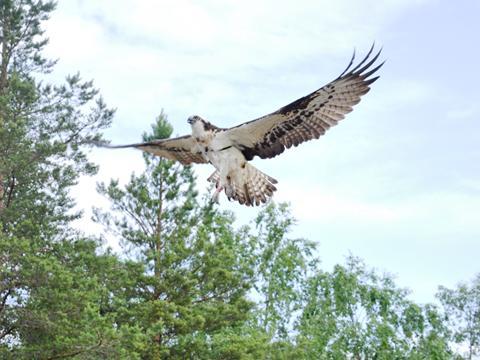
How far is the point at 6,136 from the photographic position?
76.2 ft

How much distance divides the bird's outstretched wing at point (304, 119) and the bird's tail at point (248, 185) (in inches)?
13.2

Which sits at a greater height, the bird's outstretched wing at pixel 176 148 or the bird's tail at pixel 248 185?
the bird's outstretched wing at pixel 176 148

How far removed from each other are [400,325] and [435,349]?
2079 millimetres

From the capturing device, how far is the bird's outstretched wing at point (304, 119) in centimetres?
1076

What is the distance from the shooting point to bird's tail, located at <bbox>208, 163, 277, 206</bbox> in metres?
11.8

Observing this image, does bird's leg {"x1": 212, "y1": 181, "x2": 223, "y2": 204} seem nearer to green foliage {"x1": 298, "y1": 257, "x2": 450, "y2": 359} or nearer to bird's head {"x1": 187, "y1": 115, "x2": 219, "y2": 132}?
bird's head {"x1": 187, "y1": 115, "x2": 219, "y2": 132}

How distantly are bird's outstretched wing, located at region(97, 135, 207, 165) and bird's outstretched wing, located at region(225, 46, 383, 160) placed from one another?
1.05 meters

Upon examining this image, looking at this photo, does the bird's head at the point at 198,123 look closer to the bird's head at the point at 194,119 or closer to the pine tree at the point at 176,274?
the bird's head at the point at 194,119

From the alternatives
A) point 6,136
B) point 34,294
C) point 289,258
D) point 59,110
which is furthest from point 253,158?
point 289,258

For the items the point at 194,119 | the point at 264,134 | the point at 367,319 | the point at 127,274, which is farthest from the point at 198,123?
the point at 367,319

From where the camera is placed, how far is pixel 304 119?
36.7 ft

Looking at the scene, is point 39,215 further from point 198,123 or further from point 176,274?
point 198,123

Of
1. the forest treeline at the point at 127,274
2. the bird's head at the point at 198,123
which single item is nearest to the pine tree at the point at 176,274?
the forest treeline at the point at 127,274

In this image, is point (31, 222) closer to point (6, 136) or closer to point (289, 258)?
point (6, 136)
